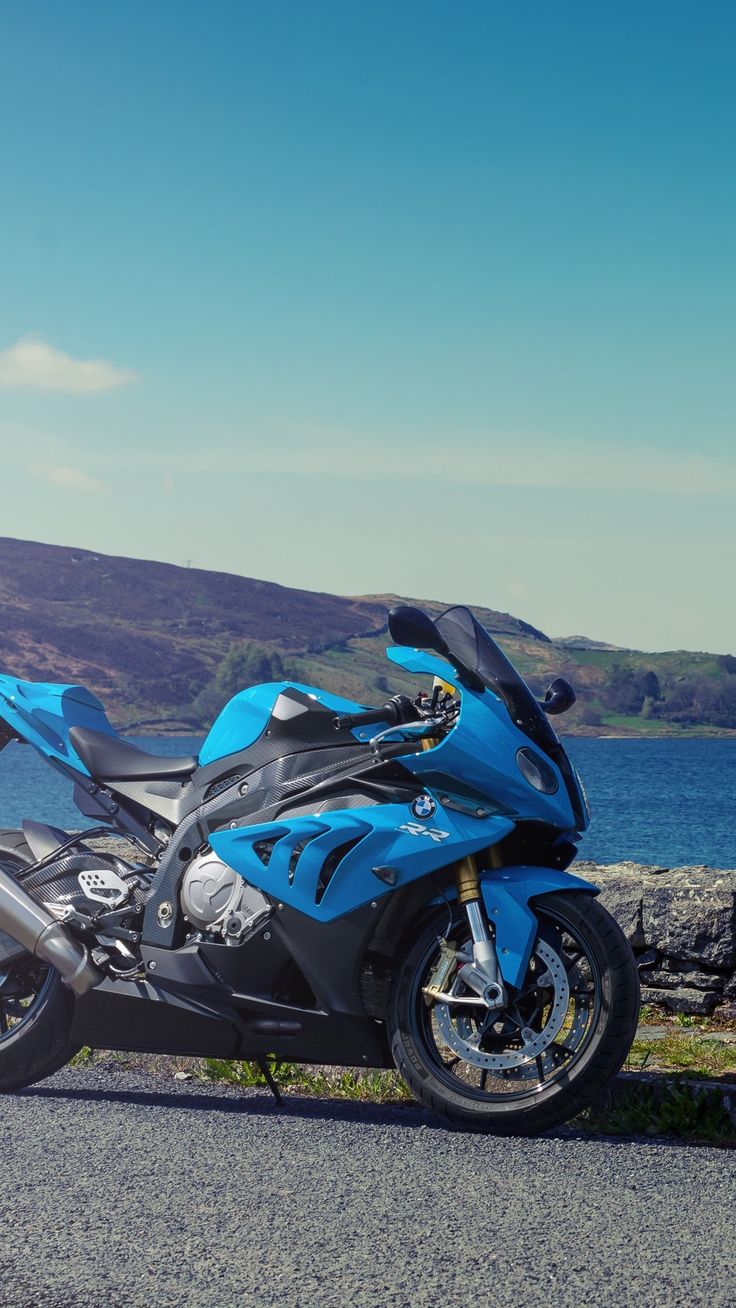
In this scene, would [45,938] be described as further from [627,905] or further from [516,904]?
[627,905]

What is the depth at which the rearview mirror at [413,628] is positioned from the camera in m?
4.93

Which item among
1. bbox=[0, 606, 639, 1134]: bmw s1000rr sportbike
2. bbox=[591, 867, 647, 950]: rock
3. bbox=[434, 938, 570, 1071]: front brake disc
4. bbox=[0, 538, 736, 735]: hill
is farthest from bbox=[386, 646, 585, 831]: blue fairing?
bbox=[0, 538, 736, 735]: hill

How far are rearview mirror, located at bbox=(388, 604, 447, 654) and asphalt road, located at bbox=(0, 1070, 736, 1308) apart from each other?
5.48ft

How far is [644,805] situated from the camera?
2987 inches

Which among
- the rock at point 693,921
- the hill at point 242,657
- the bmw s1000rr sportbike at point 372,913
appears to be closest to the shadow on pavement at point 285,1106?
the bmw s1000rr sportbike at point 372,913

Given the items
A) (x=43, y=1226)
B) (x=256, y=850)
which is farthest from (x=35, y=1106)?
(x=43, y=1226)

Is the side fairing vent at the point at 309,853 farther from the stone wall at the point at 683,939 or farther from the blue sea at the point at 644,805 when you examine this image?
the blue sea at the point at 644,805

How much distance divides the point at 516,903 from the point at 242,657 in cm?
15788

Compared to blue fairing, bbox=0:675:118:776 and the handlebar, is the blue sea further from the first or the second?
the handlebar

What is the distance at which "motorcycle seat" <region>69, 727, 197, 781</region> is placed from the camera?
5535 mm

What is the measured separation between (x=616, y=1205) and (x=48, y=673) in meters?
157

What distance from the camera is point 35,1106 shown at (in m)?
5.23

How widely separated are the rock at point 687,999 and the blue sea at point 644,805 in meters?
19.5

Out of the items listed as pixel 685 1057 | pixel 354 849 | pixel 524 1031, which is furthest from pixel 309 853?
pixel 685 1057
